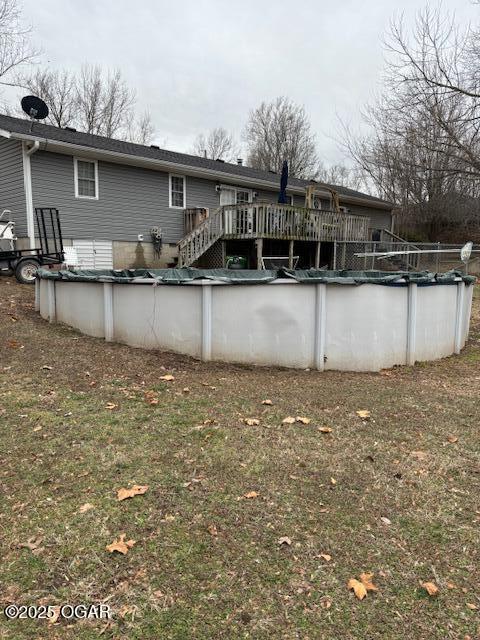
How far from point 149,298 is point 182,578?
402 centimetres

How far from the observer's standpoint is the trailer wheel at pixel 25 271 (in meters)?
10.2

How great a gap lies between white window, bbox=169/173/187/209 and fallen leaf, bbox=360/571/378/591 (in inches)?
570

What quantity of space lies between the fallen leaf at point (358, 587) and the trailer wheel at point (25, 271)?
9828mm

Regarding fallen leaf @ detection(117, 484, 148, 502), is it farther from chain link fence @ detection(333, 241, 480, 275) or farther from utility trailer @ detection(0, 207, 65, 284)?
chain link fence @ detection(333, 241, 480, 275)

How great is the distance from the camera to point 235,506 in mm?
2729

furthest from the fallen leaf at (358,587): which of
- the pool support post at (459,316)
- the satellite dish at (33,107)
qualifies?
the satellite dish at (33,107)

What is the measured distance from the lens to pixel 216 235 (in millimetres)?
14164

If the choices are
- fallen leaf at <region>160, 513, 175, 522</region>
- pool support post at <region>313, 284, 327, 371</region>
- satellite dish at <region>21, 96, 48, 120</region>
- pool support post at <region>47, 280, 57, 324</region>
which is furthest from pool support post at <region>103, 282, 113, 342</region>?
satellite dish at <region>21, 96, 48, 120</region>

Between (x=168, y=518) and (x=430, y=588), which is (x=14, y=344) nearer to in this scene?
(x=168, y=518)

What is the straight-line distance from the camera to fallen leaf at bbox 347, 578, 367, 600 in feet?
6.77

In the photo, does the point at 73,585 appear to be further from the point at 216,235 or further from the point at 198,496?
the point at 216,235

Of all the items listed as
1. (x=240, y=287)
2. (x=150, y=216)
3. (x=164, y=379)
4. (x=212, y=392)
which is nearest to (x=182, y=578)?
(x=212, y=392)

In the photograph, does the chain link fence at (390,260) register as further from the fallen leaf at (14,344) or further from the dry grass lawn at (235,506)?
the fallen leaf at (14,344)

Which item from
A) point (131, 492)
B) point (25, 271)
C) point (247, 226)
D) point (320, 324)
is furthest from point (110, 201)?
point (131, 492)
